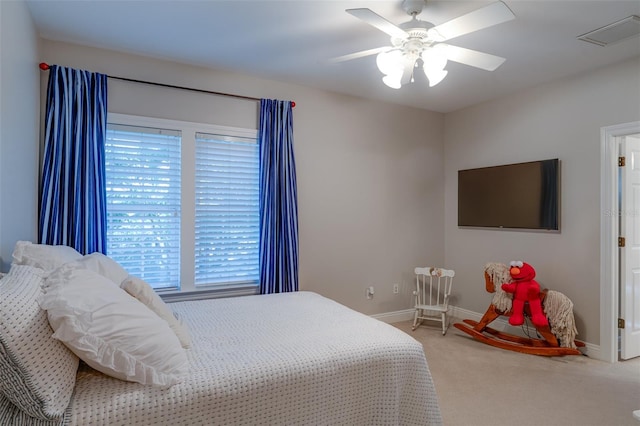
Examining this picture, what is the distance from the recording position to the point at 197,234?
10.9 ft

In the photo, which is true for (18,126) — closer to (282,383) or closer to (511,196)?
(282,383)

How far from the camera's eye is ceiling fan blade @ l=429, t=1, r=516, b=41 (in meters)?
1.74

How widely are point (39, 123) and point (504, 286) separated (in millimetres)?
4169

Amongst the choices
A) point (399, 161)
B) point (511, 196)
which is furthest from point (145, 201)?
point (511, 196)

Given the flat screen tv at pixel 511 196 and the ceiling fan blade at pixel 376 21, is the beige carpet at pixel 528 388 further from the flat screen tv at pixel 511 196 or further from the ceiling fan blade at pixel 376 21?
the ceiling fan blade at pixel 376 21

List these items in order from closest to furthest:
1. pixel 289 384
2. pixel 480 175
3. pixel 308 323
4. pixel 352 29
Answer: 1. pixel 289 384
2. pixel 308 323
3. pixel 352 29
4. pixel 480 175

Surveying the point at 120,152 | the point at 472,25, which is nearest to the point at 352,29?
the point at 472,25

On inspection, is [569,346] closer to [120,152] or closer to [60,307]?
[60,307]

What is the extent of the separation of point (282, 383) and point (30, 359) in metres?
0.87

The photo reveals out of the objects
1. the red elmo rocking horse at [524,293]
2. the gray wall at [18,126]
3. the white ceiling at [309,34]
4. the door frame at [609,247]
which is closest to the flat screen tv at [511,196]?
the door frame at [609,247]

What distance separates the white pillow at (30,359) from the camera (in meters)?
1.08

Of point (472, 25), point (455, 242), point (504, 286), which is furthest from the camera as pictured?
point (455, 242)

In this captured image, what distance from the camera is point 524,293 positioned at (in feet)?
Answer: 11.3

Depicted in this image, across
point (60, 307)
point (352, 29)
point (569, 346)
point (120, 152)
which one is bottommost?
point (569, 346)
